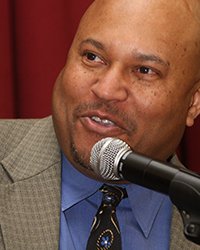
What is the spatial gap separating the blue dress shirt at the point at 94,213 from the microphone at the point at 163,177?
50 cm

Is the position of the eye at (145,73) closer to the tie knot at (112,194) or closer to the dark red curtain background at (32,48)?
the tie knot at (112,194)

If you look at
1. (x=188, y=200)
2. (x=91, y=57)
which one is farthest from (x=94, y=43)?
(x=188, y=200)

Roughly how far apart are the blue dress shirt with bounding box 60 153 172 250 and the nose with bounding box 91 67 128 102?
0.24 meters

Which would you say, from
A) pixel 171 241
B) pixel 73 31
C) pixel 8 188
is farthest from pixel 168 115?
pixel 73 31

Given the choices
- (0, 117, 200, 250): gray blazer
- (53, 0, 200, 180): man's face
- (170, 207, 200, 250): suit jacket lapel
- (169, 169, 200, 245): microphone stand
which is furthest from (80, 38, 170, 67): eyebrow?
(169, 169, 200, 245): microphone stand

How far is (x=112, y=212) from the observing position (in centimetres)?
134

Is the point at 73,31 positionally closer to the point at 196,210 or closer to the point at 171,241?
the point at 171,241

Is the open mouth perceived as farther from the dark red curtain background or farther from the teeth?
the dark red curtain background

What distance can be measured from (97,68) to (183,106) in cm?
26

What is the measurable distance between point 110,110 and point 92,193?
0.24 metres

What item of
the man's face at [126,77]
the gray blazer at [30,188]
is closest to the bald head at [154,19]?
the man's face at [126,77]

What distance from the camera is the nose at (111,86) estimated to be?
1272mm

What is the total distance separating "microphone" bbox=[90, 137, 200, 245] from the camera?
2.62 ft

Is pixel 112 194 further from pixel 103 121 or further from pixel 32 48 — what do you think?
pixel 32 48
